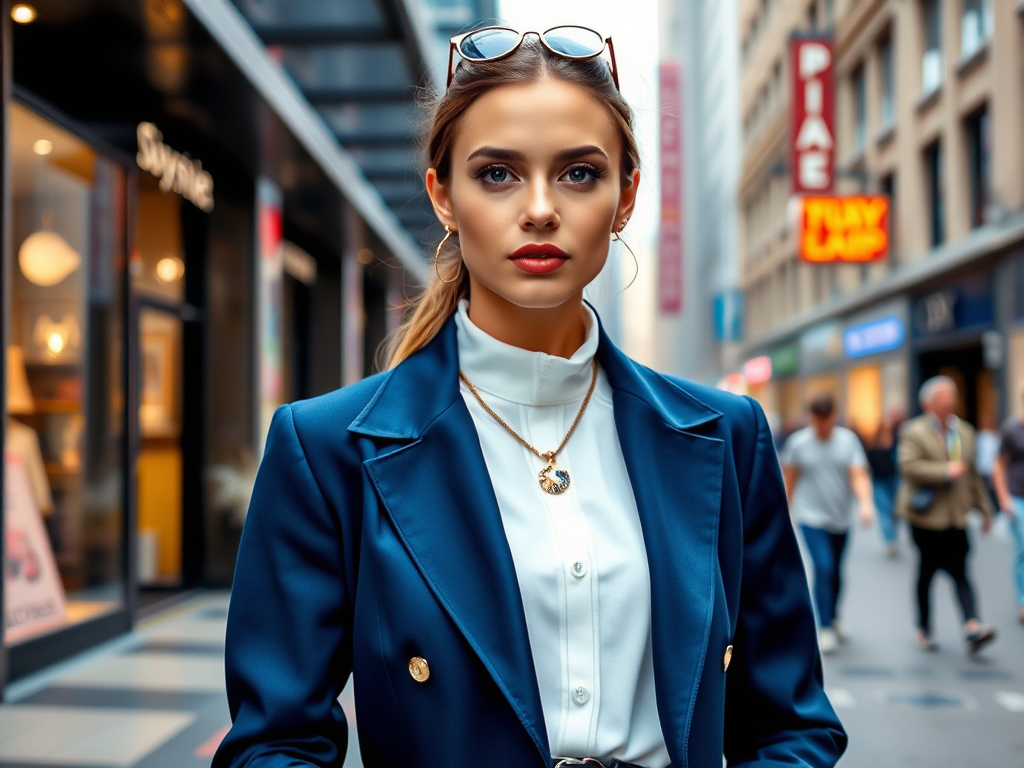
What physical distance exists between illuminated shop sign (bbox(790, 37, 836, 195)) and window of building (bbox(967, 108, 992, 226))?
157 inches

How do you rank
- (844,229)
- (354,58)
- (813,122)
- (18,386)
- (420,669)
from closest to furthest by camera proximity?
(420,669) → (18,386) → (354,58) → (844,229) → (813,122)

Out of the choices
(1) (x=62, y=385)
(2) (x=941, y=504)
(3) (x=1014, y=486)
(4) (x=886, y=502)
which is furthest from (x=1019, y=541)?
(1) (x=62, y=385)

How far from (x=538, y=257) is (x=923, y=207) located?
19.4 meters

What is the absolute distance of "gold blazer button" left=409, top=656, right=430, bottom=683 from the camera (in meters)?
1.39

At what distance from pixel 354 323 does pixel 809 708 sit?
580 inches

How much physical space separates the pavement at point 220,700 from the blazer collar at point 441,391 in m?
3.07

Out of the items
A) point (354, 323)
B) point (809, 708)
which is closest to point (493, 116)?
point (809, 708)

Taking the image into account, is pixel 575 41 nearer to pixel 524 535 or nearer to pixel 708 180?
pixel 524 535

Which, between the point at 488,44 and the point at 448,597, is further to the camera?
the point at 488,44

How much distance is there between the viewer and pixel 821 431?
24.4 ft

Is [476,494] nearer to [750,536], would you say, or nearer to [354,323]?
[750,536]

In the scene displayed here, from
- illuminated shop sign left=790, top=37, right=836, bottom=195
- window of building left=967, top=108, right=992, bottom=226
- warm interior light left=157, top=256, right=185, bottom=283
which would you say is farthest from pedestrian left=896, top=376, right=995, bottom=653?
illuminated shop sign left=790, top=37, right=836, bottom=195

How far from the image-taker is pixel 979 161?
16891 mm

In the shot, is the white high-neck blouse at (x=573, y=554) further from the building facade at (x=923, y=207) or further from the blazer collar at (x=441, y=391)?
the building facade at (x=923, y=207)
